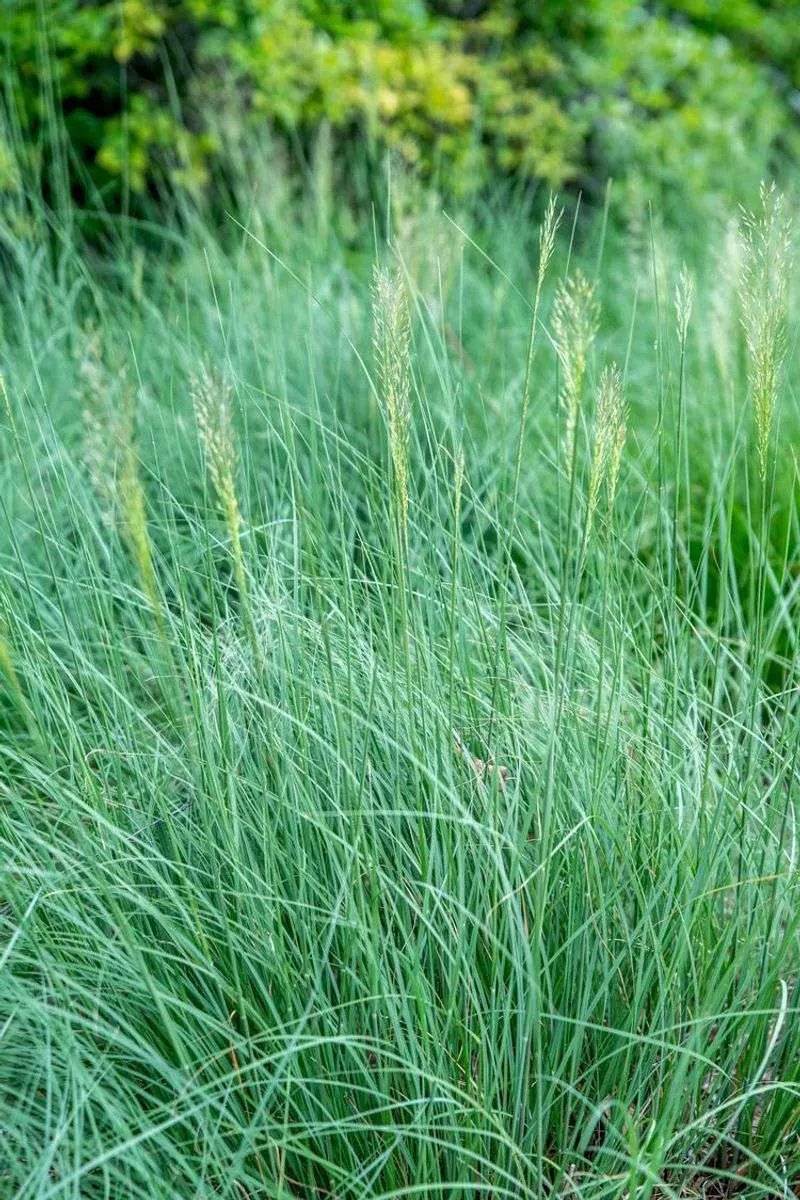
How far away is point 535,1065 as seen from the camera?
2041 mm

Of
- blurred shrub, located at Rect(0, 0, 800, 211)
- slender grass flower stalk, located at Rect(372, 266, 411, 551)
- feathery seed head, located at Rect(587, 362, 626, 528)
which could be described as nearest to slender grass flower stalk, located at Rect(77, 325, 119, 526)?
slender grass flower stalk, located at Rect(372, 266, 411, 551)

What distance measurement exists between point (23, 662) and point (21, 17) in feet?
15.0

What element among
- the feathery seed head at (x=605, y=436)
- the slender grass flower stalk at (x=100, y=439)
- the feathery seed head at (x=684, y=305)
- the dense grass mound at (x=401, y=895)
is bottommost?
the dense grass mound at (x=401, y=895)

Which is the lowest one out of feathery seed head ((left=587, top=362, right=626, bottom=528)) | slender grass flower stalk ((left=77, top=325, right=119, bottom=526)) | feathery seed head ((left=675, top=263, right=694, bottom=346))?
slender grass flower stalk ((left=77, top=325, right=119, bottom=526))

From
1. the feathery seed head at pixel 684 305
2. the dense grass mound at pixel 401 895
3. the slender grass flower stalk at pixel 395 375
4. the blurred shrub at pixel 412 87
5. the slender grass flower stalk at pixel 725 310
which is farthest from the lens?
the blurred shrub at pixel 412 87

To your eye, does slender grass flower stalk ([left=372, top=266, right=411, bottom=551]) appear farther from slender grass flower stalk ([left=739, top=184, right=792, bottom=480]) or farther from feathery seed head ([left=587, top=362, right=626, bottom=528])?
slender grass flower stalk ([left=739, top=184, right=792, bottom=480])

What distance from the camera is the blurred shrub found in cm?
594

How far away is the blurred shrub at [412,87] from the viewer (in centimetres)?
594

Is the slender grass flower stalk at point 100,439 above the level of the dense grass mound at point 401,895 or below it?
above

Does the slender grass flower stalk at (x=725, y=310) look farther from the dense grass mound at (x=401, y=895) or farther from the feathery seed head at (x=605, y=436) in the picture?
the feathery seed head at (x=605, y=436)

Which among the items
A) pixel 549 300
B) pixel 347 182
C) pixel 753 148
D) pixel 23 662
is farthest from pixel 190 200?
pixel 23 662

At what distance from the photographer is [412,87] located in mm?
6711

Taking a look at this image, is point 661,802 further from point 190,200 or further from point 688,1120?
point 190,200

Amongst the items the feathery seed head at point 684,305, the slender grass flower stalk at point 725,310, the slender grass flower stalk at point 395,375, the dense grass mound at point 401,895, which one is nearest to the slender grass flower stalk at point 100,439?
the dense grass mound at point 401,895
